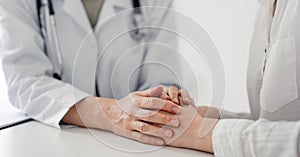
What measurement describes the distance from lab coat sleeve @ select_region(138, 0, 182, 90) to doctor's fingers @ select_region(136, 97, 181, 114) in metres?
0.07

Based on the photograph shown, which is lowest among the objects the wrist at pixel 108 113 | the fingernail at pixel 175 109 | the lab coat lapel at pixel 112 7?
the wrist at pixel 108 113

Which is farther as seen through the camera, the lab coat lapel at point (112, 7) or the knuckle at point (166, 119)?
the lab coat lapel at point (112, 7)

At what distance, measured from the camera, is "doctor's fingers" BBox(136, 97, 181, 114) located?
724mm

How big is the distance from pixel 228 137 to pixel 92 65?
17.8 inches

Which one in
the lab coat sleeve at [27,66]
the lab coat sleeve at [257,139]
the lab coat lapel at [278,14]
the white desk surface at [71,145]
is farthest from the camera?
the lab coat sleeve at [27,66]

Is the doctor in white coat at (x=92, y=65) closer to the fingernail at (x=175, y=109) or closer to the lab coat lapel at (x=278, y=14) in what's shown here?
the fingernail at (x=175, y=109)

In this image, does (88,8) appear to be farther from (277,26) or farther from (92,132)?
(277,26)

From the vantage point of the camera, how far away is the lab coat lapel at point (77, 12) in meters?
1.05

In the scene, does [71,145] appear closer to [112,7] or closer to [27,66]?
[27,66]

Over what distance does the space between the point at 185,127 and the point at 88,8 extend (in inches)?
22.1

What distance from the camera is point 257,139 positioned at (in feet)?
1.91

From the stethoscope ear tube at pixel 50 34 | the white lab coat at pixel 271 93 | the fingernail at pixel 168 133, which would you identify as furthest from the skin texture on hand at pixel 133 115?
the stethoscope ear tube at pixel 50 34

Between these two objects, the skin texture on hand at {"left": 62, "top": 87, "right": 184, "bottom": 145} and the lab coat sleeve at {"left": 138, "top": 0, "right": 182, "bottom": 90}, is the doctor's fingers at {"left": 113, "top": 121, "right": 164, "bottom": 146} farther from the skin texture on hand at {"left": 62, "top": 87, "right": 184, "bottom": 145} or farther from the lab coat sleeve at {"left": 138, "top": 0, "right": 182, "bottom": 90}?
the lab coat sleeve at {"left": 138, "top": 0, "right": 182, "bottom": 90}

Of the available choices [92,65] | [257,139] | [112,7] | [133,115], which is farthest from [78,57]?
[257,139]
